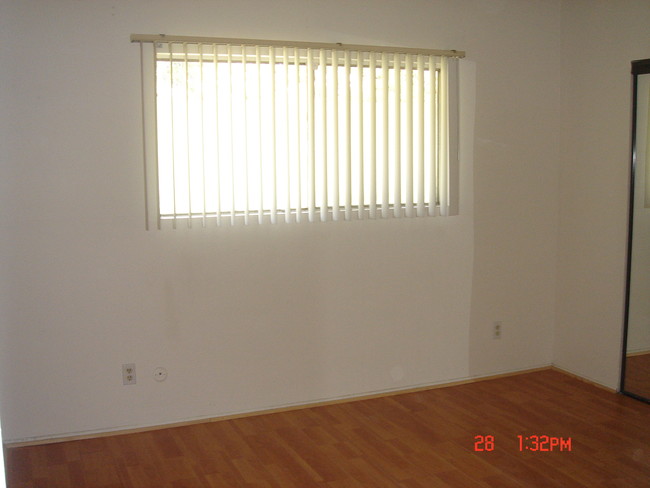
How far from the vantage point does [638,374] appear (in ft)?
13.6

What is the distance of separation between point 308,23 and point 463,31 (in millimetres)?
1069

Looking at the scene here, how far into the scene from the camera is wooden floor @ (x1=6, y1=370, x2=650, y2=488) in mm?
3141

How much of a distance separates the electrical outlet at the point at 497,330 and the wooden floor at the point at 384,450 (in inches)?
20.1

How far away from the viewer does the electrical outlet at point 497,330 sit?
4629 mm

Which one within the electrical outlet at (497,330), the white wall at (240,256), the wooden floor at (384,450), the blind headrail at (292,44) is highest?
the blind headrail at (292,44)

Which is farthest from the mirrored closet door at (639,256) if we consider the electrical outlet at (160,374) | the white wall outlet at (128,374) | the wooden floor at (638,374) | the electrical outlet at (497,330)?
the white wall outlet at (128,374)

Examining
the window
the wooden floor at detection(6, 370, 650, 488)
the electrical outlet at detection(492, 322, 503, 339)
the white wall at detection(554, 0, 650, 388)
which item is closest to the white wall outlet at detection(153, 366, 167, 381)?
the wooden floor at detection(6, 370, 650, 488)

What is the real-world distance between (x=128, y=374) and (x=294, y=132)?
1.66 m

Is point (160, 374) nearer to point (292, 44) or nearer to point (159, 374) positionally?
point (159, 374)

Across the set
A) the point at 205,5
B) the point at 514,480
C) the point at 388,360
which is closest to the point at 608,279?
the point at 388,360

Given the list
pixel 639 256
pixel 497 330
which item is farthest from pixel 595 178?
pixel 497 330

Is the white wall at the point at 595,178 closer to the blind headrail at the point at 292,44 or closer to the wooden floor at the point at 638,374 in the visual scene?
the wooden floor at the point at 638,374

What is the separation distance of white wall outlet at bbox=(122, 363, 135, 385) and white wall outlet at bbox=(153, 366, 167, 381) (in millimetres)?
120
